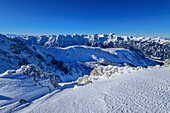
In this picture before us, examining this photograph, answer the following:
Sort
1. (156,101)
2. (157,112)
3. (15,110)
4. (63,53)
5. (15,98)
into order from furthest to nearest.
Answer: (63,53)
(15,98)
(15,110)
(156,101)
(157,112)

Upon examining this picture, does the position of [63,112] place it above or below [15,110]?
above

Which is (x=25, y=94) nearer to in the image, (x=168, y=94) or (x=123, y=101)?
(x=123, y=101)

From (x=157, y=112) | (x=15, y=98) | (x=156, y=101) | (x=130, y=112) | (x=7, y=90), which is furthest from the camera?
(x=7, y=90)

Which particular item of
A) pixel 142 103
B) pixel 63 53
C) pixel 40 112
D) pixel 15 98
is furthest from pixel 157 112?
pixel 63 53

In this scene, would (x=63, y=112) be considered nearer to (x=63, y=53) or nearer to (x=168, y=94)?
(x=168, y=94)

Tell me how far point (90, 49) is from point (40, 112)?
15677cm

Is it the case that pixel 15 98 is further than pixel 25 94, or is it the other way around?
pixel 25 94

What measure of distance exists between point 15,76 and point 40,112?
13559mm

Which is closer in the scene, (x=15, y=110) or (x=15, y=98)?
(x=15, y=110)

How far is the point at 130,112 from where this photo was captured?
5730 mm

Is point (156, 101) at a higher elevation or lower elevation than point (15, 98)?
higher

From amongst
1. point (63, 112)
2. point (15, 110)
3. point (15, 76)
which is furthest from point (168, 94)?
point (15, 76)

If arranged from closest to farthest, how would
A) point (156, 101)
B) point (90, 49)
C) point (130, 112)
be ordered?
point (130, 112) < point (156, 101) < point (90, 49)

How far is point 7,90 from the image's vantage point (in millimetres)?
12180
